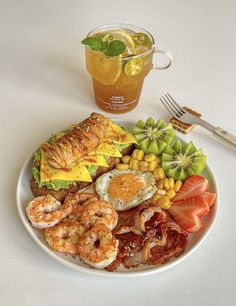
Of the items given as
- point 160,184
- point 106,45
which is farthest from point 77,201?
point 106,45

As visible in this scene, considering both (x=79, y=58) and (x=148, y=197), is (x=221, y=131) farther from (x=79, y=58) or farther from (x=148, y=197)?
(x=79, y=58)

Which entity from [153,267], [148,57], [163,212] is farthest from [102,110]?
[153,267]

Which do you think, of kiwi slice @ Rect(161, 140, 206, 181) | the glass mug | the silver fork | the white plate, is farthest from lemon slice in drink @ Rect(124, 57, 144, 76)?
the white plate

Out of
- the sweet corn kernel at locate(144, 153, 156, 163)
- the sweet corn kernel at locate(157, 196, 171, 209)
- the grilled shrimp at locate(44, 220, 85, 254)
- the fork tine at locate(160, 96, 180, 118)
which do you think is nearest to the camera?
the grilled shrimp at locate(44, 220, 85, 254)

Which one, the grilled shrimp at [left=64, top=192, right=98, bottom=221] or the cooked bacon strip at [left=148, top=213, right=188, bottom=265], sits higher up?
the cooked bacon strip at [left=148, top=213, right=188, bottom=265]

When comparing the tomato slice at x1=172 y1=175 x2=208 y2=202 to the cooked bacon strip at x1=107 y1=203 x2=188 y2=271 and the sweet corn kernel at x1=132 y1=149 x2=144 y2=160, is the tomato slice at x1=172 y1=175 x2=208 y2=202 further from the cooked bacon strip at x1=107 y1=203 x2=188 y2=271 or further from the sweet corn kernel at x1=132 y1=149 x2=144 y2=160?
the sweet corn kernel at x1=132 y1=149 x2=144 y2=160

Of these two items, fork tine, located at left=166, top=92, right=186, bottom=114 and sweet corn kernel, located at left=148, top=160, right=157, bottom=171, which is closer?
sweet corn kernel, located at left=148, top=160, right=157, bottom=171

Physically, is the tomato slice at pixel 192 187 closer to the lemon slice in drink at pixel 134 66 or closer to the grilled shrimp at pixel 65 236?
the grilled shrimp at pixel 65 236
